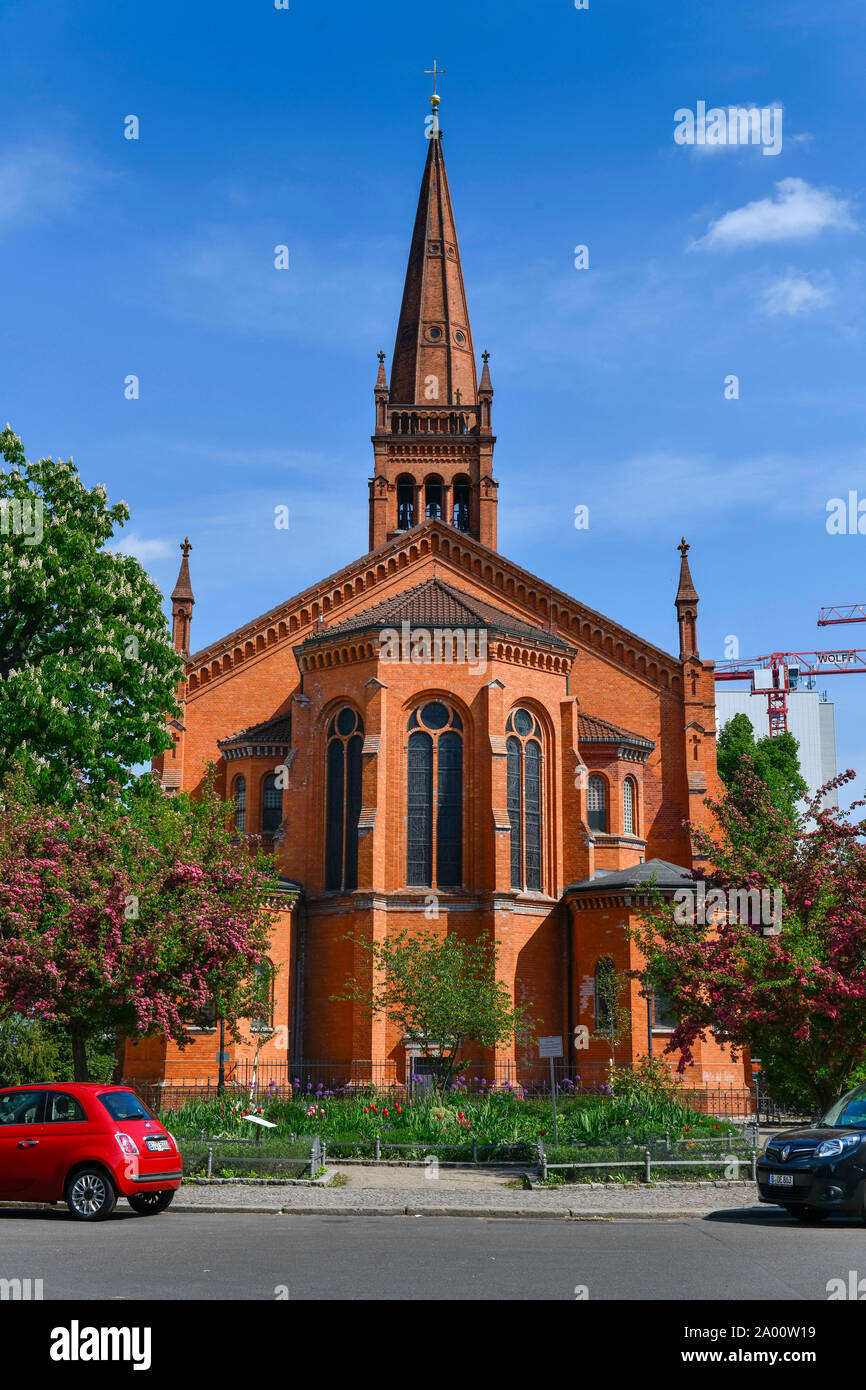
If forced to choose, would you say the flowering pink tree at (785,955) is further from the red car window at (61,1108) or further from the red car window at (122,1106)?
the red car window at (61,1108)

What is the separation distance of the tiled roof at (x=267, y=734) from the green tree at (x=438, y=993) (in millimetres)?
9274

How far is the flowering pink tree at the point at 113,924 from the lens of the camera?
22.9m

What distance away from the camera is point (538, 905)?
116 ft

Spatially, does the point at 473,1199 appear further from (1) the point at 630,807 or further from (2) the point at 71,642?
(1) the point at 630,807

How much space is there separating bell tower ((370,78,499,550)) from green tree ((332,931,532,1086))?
22031 mm

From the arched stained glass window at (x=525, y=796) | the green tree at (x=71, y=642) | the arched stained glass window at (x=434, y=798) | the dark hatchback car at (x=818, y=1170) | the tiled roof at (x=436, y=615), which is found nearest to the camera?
the dark hatchback car at (x=818, y=1170)

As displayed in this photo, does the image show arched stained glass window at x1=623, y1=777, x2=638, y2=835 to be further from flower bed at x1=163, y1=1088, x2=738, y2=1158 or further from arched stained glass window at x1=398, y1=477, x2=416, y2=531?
arched stained glass window at x1=398, y1=477, x2=416, y2=531

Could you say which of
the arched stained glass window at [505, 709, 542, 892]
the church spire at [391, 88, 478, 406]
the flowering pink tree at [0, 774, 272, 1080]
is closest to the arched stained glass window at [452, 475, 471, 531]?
the church spire at [391, 88, 478, 406]

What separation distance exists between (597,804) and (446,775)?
24.1ft

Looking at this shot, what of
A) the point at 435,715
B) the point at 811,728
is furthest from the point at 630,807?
the point at 811,728

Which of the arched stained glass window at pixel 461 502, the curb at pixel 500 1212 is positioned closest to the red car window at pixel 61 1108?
the curb at pixel 500 1212

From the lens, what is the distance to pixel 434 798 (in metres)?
35.2

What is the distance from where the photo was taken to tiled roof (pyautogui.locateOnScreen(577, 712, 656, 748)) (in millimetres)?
40219

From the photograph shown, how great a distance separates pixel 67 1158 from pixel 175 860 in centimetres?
988
